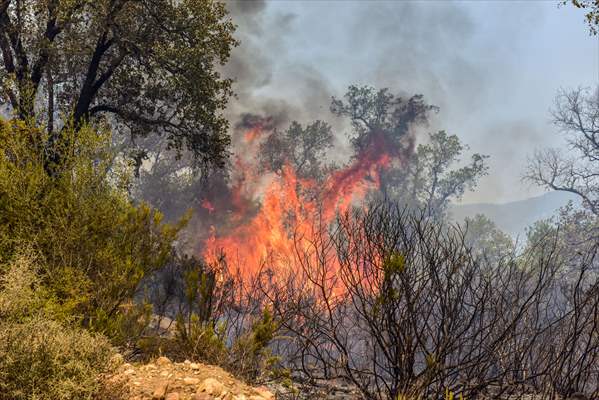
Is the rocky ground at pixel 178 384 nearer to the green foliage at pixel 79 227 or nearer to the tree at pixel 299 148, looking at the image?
the green foliage at pixel 79 227

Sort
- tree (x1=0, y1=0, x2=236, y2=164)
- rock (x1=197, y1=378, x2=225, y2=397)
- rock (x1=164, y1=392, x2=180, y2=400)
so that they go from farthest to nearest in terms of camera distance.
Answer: tree (x1=0, y1=0, x2=236, y2=164), rock (x1=197, y1=378, x2=225, y2=397), rock (x1=164, y1=392, x2=180, y2=400)

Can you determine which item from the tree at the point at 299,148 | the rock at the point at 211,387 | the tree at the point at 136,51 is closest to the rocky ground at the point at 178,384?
the rock at the point at 211,387

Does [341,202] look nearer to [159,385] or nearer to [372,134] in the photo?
[372,134]

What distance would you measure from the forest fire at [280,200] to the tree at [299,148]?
0.77 meters

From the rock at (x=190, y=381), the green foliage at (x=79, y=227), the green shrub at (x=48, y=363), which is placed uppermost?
the green foliage at (x=79, y=227)

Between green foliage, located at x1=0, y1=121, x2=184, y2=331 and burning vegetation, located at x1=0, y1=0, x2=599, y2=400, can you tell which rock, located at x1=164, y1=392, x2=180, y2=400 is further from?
green foliage, located at x1=0, y1=121, x2=184, y2=331

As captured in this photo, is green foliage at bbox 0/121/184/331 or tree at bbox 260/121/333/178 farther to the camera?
tree at bbox 260/121/333/178

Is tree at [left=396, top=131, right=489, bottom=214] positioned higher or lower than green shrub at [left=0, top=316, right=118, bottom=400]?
higher

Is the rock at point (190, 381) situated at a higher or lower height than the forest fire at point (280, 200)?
lower

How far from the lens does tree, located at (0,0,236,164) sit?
12985mm

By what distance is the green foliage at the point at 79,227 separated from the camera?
709 centimetres

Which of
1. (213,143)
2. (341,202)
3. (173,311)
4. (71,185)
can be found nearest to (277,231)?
(341,202)

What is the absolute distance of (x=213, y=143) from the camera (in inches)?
562

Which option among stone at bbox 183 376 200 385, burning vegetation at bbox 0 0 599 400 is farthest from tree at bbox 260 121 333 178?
stone at bbox 183 376 200 385
